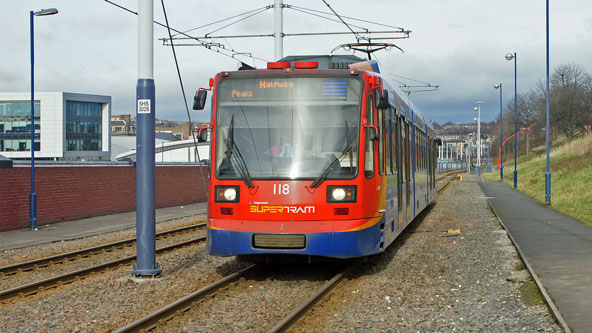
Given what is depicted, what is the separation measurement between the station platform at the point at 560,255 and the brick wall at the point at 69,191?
1233 centimetres

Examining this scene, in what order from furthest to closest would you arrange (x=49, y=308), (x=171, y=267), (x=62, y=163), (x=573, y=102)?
1. (x=573, y=102)
2. (x=62, y=163)
3. (x=171, y=267)
4. (x=49, y=308)

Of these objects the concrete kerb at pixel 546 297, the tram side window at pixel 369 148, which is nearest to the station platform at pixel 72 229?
the tram side window at pixel 369 148

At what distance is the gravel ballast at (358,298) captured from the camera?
691 cm

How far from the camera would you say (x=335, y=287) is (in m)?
8.86

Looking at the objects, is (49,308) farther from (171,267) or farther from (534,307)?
(534,307)

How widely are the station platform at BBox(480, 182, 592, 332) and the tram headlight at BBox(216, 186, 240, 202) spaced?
4108mm

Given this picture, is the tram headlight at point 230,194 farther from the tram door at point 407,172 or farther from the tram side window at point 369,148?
the tram door at point 407,172

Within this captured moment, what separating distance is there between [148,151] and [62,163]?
11.8 meters

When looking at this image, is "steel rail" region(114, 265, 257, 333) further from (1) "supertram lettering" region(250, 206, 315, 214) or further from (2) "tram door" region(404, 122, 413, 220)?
(2) "tram door" region(404, 122, 413, 220)

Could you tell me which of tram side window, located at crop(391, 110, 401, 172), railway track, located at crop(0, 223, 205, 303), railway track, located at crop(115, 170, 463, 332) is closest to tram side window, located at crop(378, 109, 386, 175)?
tram side window, located at crop(391, 110, 401, 172)

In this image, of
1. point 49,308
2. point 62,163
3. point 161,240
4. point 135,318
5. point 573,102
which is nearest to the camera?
point 135,318

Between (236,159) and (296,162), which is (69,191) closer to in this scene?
(236,159)

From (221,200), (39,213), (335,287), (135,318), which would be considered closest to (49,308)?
(135,318)

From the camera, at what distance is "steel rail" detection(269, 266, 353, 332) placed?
21.3 feet
